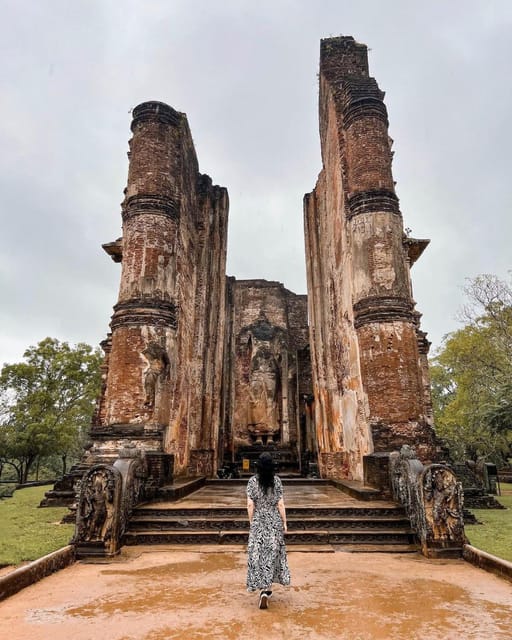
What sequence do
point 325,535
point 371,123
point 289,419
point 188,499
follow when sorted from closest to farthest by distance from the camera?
point 325,535 < point 188,499 < point 371,123 < point 289,419

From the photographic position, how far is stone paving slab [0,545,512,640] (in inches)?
114

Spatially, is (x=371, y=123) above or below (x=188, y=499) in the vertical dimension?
above

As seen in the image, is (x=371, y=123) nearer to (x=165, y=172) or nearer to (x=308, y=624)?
(x=165, y=172)

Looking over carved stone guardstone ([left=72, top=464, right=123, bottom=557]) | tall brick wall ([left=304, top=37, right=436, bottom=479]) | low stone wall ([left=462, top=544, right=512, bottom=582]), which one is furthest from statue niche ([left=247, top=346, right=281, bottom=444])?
Result: low stone wall ([left=462, top=544, right=512, bottom=582])

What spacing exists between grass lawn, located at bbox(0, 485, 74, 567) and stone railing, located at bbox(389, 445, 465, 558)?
444 cm

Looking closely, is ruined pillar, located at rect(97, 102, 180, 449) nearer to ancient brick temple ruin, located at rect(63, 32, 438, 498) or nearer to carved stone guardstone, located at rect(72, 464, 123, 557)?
ancient brick temple ruin, located at rect(63, 32, 438, 498)

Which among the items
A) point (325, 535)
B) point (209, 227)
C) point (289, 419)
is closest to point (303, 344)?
point (289, 419)

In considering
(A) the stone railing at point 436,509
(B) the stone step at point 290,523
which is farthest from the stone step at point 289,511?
(A) the stone railing at point 436,509

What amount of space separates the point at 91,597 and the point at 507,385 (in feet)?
42.0

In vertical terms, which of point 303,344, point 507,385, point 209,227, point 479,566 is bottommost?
point 479,566

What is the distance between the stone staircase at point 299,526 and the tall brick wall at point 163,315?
2243mm

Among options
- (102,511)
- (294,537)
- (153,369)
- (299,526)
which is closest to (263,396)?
(153,369)

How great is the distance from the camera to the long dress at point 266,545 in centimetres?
354

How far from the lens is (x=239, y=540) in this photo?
5.62 metres
